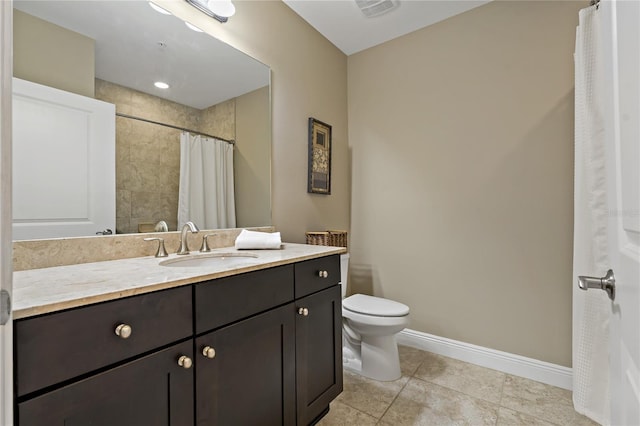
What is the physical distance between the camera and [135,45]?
1.33 metres

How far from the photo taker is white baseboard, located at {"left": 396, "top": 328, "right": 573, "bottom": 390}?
1797mm

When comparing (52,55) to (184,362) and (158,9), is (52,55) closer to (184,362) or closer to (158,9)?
(158,9)

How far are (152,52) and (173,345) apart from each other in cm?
132

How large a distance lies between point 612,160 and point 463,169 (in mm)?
1584

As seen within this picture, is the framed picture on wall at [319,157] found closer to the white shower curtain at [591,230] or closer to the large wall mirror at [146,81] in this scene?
the large wall mirror at [146,81]

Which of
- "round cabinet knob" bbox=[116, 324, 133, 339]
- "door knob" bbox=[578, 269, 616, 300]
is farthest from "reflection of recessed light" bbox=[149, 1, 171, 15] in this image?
"door knob" bbox=[578, 269, 616, 300]

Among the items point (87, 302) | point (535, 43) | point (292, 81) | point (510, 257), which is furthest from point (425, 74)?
point (87, 302)

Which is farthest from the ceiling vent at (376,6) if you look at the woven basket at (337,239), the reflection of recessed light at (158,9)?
the woven basket at (337,239)

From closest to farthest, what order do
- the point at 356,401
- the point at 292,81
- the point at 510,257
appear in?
the point at 356,401
the point at 510,257
the point at 292,81

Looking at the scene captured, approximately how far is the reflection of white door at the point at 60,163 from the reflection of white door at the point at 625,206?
5.16ft

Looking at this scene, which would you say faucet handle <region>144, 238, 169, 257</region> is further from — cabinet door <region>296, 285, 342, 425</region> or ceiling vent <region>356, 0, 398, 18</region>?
ceiling vent <region>356, 0, 398, 18</region>

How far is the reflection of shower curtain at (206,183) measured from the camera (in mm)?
1485

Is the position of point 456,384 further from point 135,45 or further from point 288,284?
point 135,45

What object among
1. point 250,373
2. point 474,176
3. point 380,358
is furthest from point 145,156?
point 474,176
